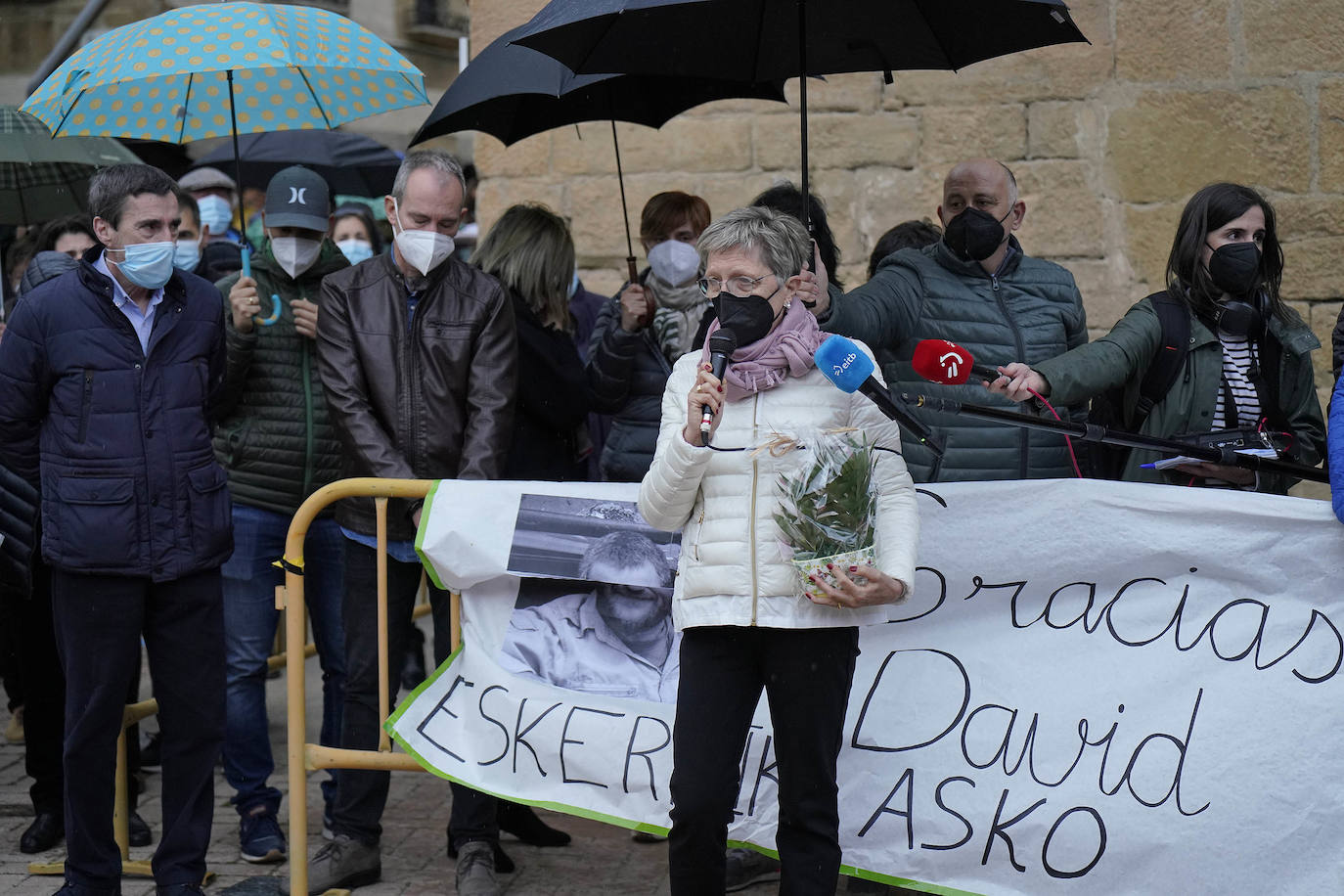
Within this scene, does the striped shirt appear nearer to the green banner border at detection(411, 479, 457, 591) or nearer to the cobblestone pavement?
the cobblestone pavement

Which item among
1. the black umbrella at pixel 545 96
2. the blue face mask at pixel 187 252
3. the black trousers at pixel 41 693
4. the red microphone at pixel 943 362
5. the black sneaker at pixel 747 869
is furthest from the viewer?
the blue face mask at pixel 187 252

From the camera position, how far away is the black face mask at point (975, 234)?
14.8ft

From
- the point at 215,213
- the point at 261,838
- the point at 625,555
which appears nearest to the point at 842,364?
the point at 625,555

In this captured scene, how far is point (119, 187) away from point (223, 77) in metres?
1.51

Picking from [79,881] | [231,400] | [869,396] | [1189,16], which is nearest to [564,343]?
[231,400]

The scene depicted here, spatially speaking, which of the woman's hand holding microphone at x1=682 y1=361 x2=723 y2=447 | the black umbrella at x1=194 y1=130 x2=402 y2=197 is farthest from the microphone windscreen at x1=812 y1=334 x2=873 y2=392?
the black umbrella at x1=194 y1=130 x2=402 y2=197

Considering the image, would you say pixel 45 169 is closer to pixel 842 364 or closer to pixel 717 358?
pixel 717 358

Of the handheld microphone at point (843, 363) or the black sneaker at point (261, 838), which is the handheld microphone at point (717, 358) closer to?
the handheld microphone at point (843, 363)

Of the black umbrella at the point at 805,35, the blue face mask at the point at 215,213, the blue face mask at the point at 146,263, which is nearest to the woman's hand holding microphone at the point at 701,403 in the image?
the black umbrella at the point at 805,35

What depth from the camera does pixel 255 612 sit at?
5059 mm

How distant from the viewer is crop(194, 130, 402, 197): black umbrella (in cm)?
852

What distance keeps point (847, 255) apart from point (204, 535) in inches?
152

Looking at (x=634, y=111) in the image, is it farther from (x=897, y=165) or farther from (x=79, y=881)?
(x=79, y=881)

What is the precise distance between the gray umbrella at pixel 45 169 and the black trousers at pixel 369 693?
280 centimetres
